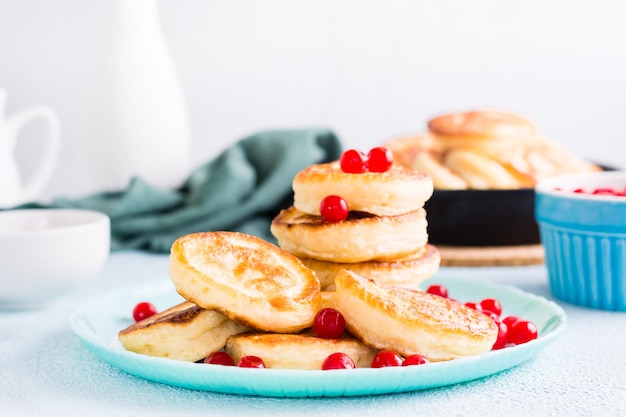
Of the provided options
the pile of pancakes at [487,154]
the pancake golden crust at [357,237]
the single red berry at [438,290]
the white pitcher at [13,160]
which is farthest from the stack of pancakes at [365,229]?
the white pitcher at [13,160]

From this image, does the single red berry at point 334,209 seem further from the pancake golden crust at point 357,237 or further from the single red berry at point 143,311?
the single red berry at point 143,311

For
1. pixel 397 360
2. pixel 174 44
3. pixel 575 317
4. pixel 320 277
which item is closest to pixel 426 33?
pixel 174 44

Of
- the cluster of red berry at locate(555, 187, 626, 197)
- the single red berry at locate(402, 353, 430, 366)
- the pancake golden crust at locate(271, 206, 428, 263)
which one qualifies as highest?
the pancake golden crust at locate(271, 206, 428, 263)

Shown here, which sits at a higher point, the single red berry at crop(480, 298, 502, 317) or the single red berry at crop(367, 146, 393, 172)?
the single red berry at crop(367, 146, 393, 172)

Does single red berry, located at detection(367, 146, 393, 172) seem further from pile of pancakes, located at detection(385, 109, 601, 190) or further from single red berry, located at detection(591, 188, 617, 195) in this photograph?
pile of pancakes, located at detection(385, 109, 601, 190)

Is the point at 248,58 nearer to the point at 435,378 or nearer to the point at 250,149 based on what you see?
the point at 250,149

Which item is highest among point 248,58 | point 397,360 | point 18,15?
point 18,15

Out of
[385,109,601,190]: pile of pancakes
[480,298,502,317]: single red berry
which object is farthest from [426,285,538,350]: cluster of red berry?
[385,109,601,190]: pile of pancakes
